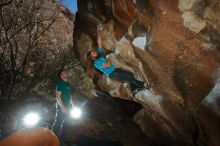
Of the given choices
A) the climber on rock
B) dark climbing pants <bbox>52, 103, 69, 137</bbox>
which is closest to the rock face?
the climber on rock

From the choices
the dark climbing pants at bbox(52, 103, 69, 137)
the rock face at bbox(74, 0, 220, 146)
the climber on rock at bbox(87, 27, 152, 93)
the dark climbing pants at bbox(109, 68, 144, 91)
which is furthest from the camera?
the dark climbing pants at bbox(109, 68, 144, 91)

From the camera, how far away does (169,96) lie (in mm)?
7273

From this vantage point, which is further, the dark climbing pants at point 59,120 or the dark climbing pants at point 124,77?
the dark climbing pants at point 124,77

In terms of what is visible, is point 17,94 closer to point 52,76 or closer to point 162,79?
point 52,76

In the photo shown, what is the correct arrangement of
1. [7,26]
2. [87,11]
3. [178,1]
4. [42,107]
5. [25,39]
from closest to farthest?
1. [178,1]
2. [87,11]
3. [42,107]
4. [7,26]
5. [25,39]

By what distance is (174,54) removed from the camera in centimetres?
661

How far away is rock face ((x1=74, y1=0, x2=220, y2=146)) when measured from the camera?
595 centimetres

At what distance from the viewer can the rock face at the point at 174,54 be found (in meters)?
5.95

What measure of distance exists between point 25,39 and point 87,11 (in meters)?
8.02

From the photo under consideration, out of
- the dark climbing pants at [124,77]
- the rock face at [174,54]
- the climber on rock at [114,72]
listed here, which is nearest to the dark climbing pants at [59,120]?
the climber on rock at [114,72]

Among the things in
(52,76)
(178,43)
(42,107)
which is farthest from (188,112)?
(52,76)

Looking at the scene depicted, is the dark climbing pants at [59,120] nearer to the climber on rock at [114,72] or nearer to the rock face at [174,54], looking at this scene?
the climber on rock at [114,72]

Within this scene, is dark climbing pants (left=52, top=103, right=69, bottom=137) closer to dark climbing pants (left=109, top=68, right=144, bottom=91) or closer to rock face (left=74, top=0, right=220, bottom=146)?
dark climbing pants (left=109, top=68, right=144, bottom=91)

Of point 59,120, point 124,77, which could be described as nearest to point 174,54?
point 124,77
